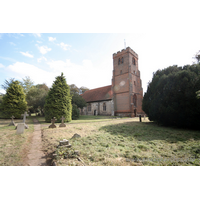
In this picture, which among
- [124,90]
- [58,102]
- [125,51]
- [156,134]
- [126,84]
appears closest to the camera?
[156,134]

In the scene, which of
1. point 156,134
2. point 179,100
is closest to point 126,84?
point 179,100

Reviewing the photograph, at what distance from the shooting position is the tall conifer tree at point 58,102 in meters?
Answer: 13.9

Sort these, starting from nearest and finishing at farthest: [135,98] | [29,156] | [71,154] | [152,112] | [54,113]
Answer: [71,154] < [29,156] < [152,112] < [54,113] < [135,98]

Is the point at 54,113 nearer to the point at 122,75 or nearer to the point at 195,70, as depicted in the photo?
the point at 195,70

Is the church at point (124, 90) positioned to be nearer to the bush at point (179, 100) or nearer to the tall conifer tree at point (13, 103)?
the bush at point (179, 100)

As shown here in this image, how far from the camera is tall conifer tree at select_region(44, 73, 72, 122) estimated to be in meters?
13.9

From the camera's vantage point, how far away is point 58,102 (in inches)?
552

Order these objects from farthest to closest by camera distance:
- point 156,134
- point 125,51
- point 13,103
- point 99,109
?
point 99,109, point 125,51, point 13,103, point 156,134

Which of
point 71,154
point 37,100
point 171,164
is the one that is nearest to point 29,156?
point 71,154

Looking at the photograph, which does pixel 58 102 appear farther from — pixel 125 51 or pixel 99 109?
pixel 125 51

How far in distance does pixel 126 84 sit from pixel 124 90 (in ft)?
5.00

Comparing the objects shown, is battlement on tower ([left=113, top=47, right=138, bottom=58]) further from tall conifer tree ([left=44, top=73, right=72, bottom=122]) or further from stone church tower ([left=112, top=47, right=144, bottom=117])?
tall conifer tree ([left=44, top=73, right=72, bottom=122])

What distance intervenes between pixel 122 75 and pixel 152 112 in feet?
57.9

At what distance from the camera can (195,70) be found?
1023cm
